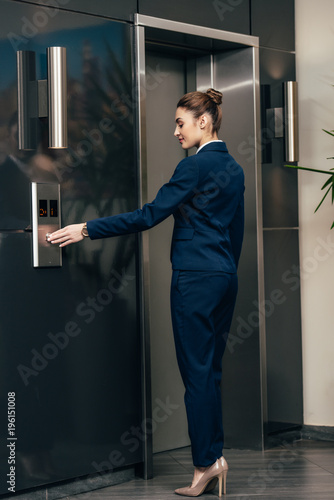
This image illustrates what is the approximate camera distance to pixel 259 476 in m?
3.06

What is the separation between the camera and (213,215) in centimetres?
276

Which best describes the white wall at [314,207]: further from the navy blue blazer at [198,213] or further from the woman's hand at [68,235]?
the woman's hand at [68,235]

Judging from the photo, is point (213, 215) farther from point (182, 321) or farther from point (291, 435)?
point (291, 435)

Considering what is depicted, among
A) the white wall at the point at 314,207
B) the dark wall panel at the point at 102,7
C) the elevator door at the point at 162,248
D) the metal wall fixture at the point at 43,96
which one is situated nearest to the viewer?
the metal wall fixture at the point at 43,96

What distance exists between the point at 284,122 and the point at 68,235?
55.1 inches

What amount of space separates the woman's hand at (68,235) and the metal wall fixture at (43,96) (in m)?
0.30

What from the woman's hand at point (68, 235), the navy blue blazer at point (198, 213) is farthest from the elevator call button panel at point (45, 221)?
the navy blue blazer at point (198, 213)

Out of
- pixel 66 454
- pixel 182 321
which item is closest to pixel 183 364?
pixel 182 321

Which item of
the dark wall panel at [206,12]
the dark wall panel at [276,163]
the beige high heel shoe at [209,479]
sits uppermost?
the dark wall panel at [206,12]

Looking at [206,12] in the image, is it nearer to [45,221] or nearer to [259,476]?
[45,221]

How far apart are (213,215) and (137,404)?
88 centimetres

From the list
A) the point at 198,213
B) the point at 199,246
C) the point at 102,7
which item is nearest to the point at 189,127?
the point at 198,213

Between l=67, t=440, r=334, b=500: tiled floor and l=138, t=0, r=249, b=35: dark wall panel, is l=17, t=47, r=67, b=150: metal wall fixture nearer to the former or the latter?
l=138, t=0, r=249, b=35: dark wall panel

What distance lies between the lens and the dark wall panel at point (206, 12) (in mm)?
3072
